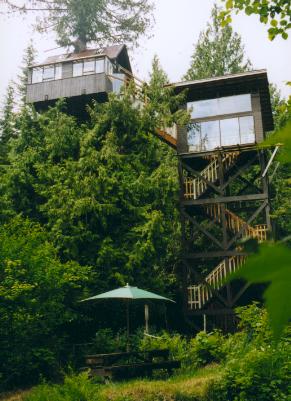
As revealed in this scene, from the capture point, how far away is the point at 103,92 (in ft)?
80.5

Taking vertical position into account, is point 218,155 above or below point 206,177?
above

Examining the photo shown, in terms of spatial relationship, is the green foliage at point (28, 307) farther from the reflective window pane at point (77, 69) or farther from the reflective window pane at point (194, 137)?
the reflective window pane at point (77, 69)

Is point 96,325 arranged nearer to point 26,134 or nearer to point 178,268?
point 178,268

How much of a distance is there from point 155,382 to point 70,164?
10.2m

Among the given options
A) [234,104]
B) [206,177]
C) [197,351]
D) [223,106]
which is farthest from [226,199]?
[197,351]

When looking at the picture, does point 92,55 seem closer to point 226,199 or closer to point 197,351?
point 226,199

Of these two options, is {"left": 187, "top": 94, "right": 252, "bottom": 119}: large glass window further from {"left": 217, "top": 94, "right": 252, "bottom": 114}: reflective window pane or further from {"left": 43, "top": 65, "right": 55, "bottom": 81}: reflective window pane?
{"left": 43, "top": 65, "right": 55, "bottom": 81}: reflective window pane

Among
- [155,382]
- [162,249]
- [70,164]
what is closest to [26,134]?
[70,164]

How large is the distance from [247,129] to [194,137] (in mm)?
2253

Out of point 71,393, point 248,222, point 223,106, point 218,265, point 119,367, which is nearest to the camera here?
point 71,393

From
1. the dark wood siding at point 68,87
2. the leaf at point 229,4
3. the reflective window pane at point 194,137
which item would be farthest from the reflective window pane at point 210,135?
the leaf at point 229,4

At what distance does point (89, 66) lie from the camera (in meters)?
25.9

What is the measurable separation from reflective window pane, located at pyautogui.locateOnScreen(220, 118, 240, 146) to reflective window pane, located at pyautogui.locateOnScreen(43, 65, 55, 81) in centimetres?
966

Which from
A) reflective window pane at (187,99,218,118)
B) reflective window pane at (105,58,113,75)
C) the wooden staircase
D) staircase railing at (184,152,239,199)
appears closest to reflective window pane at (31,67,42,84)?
reflective window pane at (105,58,113,75)
